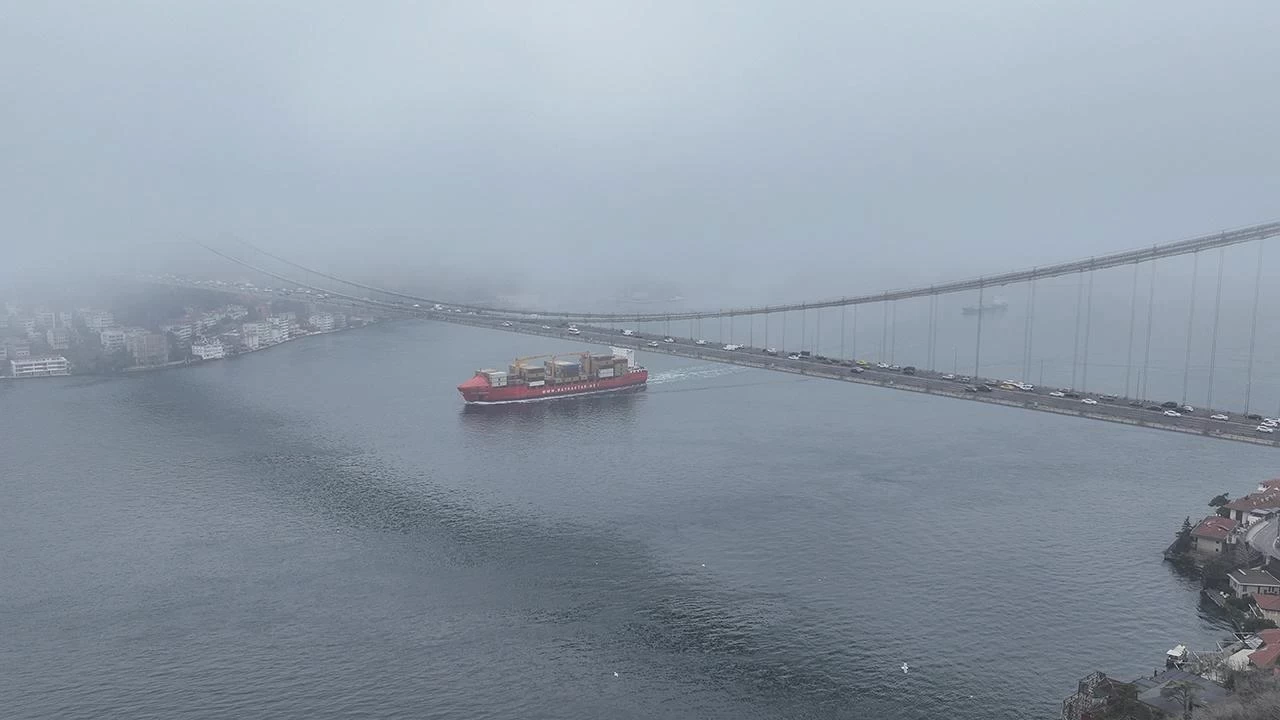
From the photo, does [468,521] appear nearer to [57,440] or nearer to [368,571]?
[368,571]

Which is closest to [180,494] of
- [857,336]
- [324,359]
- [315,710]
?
[315,710]

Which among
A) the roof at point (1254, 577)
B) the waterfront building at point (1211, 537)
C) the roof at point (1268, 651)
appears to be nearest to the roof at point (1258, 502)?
the waterfront building at point (1211, 537)

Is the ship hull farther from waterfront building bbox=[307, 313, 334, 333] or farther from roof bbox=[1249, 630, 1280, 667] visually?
roof bbox=[1249, 630, 1280, 667]

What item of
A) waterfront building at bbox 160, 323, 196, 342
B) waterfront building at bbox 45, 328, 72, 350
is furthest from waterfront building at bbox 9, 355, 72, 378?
waterfront building at bbox 160, 323, 196, 342

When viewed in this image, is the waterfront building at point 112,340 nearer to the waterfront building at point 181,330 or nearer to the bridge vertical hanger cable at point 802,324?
the waterfront building at point 181,330

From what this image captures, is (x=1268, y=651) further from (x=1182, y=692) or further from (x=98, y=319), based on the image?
(x=98, y=319)
